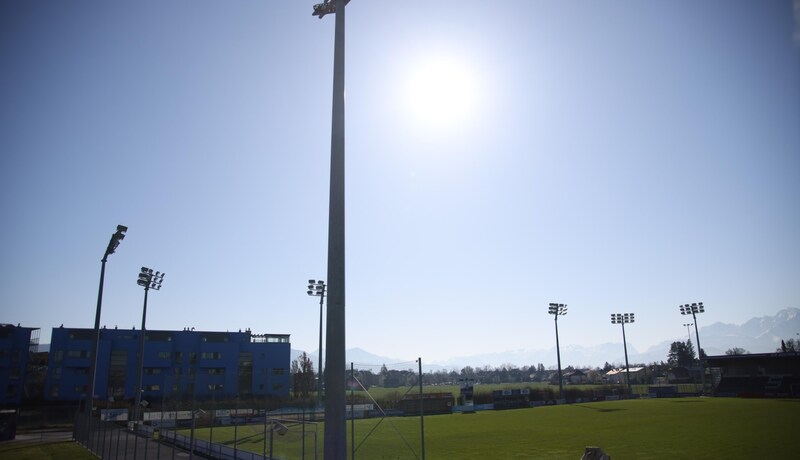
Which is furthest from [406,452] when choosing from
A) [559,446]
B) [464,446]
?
[559,446]

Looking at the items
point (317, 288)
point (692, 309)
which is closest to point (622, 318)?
point (692, 309)

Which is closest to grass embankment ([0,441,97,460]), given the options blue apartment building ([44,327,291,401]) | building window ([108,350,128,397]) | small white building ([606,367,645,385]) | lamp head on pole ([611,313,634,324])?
blue apartment building ([44,327,291,401])

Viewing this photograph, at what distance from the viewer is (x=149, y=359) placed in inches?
2746

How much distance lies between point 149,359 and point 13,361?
51.1 feet

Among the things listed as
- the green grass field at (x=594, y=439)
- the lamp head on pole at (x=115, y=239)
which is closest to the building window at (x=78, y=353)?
the green grass field at (x=594, y=439)

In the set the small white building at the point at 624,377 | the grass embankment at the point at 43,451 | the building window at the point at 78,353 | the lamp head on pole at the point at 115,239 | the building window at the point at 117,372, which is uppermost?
the lamp head on pole at the point at 115,239

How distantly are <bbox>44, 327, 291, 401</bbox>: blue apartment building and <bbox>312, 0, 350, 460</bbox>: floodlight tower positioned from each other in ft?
184

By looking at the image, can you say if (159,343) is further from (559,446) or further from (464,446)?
(559,446)

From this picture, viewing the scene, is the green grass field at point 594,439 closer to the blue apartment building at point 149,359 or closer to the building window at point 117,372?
the blue apartment building at point 149,359

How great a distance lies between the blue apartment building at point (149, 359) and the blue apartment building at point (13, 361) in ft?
9.16

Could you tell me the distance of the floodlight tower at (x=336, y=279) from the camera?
6.74 meters

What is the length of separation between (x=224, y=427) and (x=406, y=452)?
23451mm

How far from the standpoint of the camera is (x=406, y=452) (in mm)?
24156

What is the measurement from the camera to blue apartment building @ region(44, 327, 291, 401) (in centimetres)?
6525
